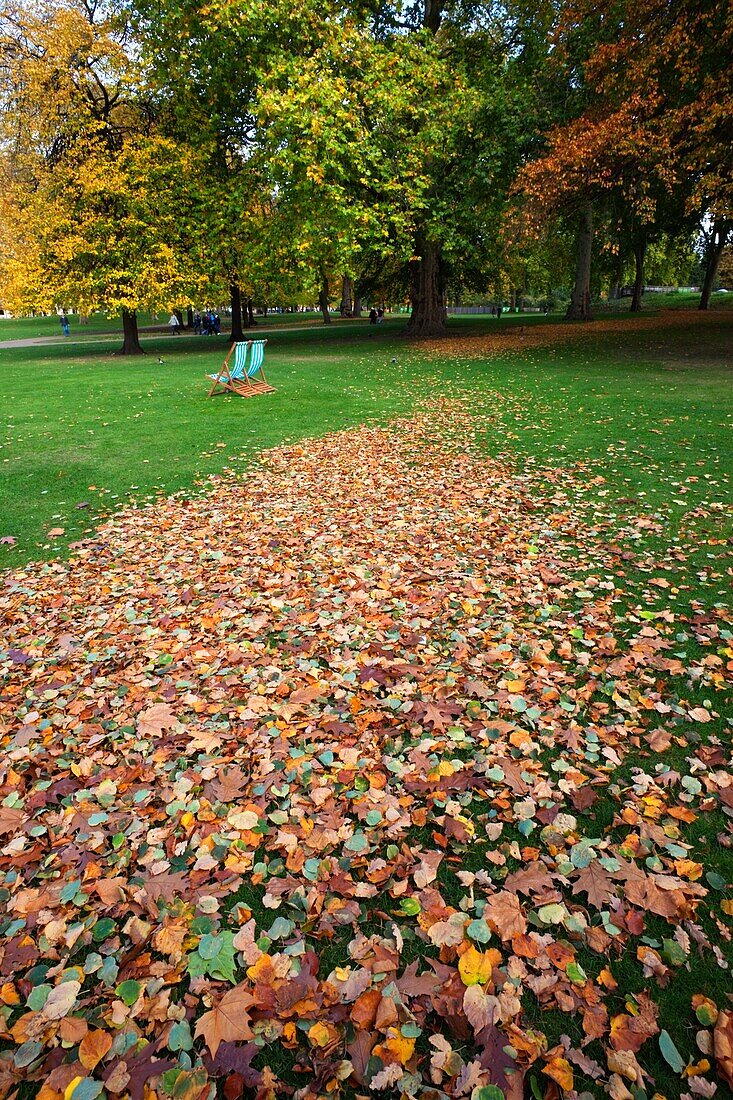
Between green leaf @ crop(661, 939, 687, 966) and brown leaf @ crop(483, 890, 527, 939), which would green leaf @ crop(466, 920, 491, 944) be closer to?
brown leaf @ crop(483, 890, 527, 939)

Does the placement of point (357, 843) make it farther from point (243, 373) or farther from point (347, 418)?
point (243, 373)

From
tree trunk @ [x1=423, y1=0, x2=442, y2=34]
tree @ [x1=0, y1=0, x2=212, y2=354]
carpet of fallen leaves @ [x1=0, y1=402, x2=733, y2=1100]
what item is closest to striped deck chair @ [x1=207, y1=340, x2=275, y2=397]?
carpet of fallen leaves @ [x1=0, y1=402, x2=733, y2=1100]

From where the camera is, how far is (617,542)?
5.54 m

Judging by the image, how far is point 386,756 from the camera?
3123 mm

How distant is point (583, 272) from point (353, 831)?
3011 cm

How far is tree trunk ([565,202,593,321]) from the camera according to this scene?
25281mm

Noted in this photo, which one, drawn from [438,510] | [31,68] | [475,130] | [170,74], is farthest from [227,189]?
[438,510]

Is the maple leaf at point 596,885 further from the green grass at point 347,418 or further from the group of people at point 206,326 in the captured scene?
the group of people at point 206,326

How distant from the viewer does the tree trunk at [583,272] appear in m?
25.3

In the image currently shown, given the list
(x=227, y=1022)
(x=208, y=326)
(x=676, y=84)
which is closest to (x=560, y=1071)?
(x=227, y=1022)

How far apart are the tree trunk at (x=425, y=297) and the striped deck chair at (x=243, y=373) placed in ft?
48.4

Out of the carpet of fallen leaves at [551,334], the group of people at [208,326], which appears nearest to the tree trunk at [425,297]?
the carpet of fallen leaves at [551,334]

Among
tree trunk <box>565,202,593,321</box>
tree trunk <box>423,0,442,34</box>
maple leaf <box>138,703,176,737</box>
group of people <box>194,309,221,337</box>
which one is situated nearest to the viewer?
maple leaf <box>138,703,176,737</box>

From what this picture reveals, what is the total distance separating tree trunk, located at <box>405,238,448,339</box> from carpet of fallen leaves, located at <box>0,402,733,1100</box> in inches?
945
